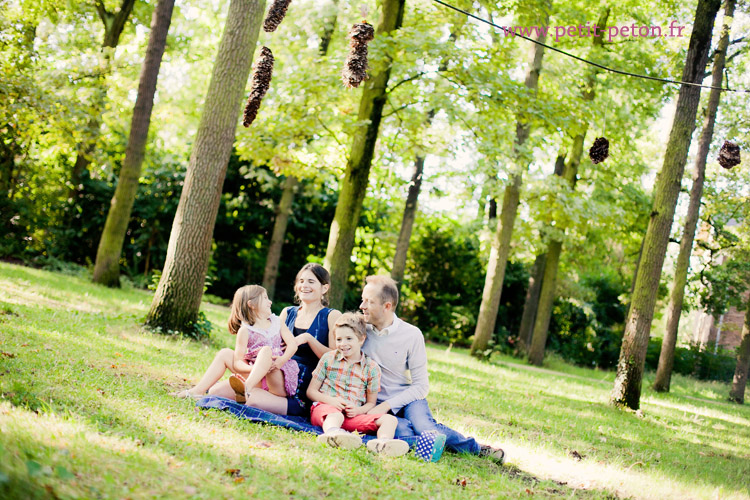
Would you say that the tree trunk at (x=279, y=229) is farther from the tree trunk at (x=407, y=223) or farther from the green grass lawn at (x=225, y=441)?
the green grass lawn at (x=225, y=441)

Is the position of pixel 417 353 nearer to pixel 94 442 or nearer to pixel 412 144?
pixel 94 442

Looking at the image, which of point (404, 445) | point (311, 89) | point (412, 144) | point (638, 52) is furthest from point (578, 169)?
point (404, 445)

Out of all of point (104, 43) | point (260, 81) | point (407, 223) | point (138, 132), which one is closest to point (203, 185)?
point (260, 81)

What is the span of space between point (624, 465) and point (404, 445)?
2.28m

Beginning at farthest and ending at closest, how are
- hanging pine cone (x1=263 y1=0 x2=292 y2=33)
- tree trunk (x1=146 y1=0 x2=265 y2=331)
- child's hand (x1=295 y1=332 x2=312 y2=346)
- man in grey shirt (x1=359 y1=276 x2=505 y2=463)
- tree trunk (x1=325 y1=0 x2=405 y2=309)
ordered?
tree trunk (x1=325 y1=0 x2=405 y2=309)
tree trunk (x1=146 y1=0 x2=265 y2=331)
hanging pine cone (x1=263 y1=0 x2=292 y2=33)
child's hand (x1=295 y1=332 x2=312 y2=346)
man in grey shirt (x1=359 y1=276 x2=505 y2=463)

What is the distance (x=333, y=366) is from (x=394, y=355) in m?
0.51

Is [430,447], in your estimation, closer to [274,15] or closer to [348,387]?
[348,387]

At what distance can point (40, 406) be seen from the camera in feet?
12.6

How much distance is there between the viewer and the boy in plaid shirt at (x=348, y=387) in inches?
186

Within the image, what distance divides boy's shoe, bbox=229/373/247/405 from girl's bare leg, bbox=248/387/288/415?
12cm

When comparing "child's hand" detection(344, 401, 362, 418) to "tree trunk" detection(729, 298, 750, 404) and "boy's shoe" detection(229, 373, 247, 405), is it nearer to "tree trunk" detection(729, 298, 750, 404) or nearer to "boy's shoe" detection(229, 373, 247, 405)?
"boy's shoe" detection(229, 373, 247, 405)

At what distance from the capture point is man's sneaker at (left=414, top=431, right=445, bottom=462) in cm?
441

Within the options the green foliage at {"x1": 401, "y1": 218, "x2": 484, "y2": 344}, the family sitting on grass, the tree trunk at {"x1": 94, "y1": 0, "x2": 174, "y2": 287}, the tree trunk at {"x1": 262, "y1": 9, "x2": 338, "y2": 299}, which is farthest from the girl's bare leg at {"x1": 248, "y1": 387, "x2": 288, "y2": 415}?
the green foliage at {"x1": 401, "y1": 218, "x2": 484, "y2": 344}

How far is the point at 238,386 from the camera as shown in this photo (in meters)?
5.04
